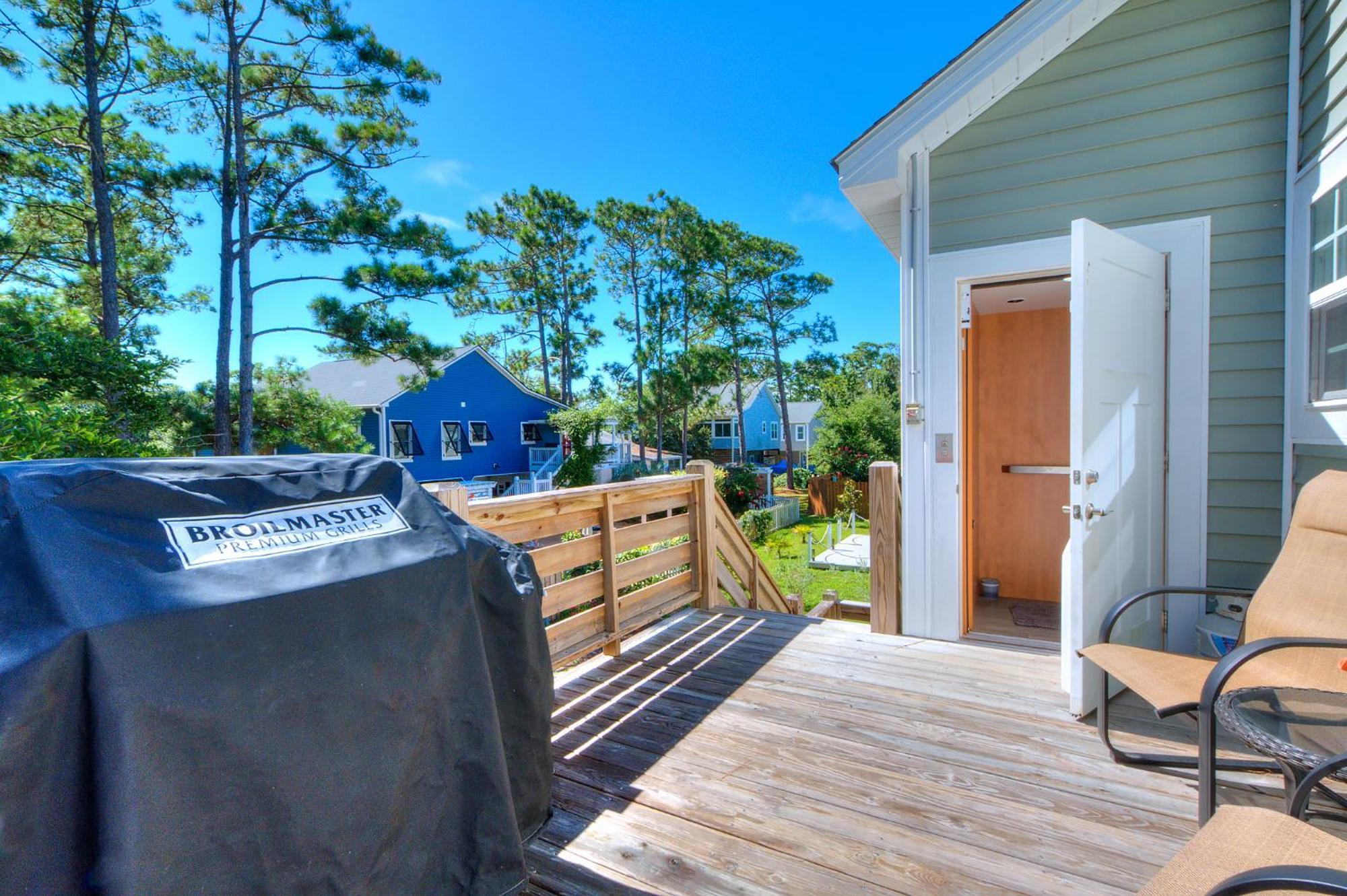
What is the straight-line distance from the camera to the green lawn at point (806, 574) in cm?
822

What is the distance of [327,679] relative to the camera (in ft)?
3.96

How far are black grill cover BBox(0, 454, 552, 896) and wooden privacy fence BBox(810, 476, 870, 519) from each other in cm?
1517

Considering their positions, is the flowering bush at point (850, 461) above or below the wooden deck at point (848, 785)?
above

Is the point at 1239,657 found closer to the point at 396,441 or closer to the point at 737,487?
the point at 737,487

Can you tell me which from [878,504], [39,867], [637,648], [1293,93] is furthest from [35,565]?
[1293,93]

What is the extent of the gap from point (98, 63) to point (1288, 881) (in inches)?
609

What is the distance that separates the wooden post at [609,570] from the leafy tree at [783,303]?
743 inches

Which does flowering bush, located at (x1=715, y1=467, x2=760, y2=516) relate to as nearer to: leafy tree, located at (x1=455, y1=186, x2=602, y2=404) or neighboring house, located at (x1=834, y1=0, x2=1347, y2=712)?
leafy tree, located at (x1=455, y1=186, x2=602, y2=404)

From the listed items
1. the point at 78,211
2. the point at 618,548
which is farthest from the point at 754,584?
the point at 78,211

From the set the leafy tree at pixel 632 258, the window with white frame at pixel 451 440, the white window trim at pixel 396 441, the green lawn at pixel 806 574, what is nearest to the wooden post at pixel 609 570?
the green lawn at pixel 806 574

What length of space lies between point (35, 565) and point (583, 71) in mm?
13194

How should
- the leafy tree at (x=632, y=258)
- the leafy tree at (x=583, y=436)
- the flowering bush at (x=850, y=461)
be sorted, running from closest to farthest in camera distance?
1. the flowering bush at (x=850, y=461)
2. the leafy tree at (x=583, y=436)
3. the leafy tree at (x=632, y=258)

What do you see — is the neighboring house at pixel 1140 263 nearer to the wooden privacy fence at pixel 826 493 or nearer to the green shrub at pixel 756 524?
the green shrub at pixel 756 524

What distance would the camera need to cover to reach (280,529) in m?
1.35
